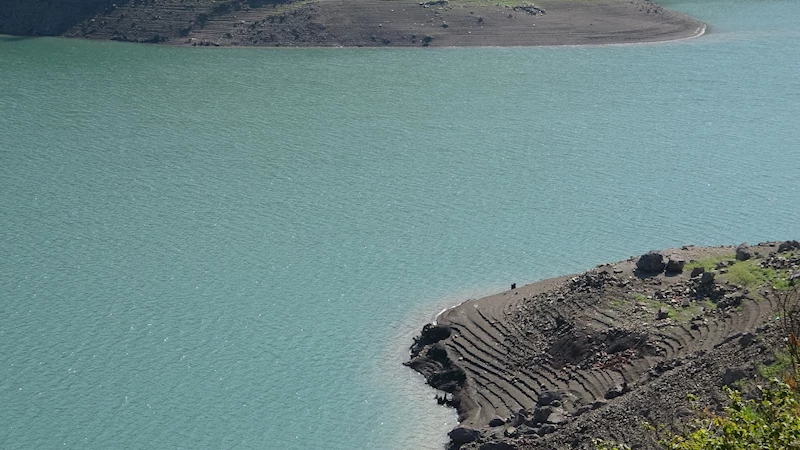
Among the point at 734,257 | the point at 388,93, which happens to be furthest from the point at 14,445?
the point at 388,93

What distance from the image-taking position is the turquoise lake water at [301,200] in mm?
34188

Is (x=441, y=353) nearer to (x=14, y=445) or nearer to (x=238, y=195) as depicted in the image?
(x=14, y=445)

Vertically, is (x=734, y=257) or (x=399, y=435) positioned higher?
(x=734, y=257)

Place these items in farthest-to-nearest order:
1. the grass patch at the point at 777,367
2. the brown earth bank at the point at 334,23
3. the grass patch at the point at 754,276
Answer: the brown earth bank at the point at 334,23
the grass patch at the point at 754,276
the grass patch at the point at 777,367

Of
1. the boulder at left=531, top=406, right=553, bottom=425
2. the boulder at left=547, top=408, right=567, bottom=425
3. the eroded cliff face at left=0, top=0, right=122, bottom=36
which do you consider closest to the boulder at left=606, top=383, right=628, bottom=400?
the boulder at left=547, top=408, right=567, bottom=425

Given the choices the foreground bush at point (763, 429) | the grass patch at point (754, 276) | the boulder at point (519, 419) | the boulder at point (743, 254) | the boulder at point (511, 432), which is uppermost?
the foreground bush at point (763, 429)

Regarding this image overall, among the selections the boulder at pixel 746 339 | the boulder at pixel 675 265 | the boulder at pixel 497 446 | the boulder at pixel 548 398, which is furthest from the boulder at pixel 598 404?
the boulder at pixel 675 265

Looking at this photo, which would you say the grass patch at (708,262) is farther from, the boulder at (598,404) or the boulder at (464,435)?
the boulder at (464,435)

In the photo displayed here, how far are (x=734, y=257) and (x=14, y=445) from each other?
71.1 feet

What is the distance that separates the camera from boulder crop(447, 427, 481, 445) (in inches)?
1187

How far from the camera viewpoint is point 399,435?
3183 centimetres

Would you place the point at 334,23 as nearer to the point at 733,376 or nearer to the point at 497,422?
the point at 497,422

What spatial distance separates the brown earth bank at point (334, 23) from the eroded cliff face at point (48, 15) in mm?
79

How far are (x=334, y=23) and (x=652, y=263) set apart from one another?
189 ft
